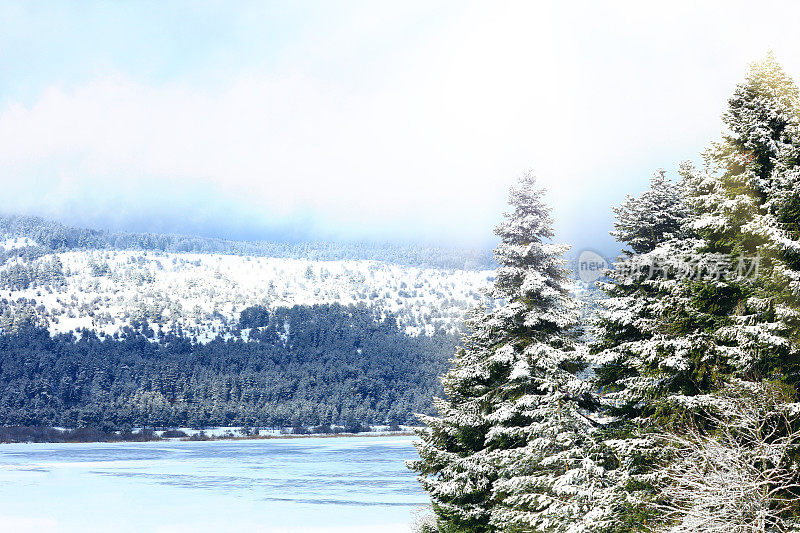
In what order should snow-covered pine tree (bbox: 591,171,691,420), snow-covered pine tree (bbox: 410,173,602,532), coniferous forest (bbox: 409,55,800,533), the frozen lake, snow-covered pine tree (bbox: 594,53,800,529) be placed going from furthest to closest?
1. the frozen lake
2. snow-covered pine tree (bbox: 410,173,602,532)
3. snow-covered pine tree (bbox: 591,171,691,420)
4. snow-covered pine tree (bbox: 594,53,800,529)
5. coniferous forest (bbox: 409,55,800,533)

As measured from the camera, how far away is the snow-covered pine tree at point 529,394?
1688 cm

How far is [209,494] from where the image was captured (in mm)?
74188

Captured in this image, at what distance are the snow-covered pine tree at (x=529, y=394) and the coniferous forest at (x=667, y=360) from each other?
0.18 feet

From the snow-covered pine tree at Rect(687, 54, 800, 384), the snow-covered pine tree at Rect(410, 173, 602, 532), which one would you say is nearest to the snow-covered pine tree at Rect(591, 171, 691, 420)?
the snow-covered pine tree at Rect(410, 173, 602, 532)

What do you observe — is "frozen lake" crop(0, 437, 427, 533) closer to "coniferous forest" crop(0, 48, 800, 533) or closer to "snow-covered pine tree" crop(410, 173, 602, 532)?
"snow-covered pine tree" crop(410, 173, 602, 532)

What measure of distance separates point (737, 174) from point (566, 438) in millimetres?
7096

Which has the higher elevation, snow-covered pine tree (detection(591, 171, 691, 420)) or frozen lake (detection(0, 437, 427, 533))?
snow-covered pine tree (detection(591, 171, 691, 420))

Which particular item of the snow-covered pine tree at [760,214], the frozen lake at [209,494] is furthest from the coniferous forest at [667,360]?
the frozen lake at [209,494]

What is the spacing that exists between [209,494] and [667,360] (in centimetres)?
6853

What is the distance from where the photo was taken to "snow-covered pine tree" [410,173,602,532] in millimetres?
16875

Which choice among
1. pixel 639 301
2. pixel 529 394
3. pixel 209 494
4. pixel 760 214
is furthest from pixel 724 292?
pixel 209 494

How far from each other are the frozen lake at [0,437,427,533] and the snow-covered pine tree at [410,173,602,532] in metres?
31.0

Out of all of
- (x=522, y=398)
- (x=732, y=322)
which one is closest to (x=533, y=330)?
(x=522, y=398)

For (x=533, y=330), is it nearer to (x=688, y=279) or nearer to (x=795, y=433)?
(x=688, y=279)
